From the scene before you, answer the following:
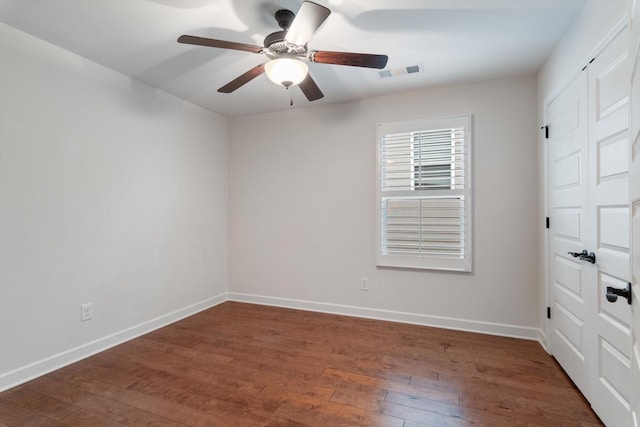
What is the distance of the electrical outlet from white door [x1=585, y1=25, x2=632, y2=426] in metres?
3.72

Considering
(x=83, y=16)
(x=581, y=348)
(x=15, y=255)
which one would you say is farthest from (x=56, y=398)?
(x=581, y=348)

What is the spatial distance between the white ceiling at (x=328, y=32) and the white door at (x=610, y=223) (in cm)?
67

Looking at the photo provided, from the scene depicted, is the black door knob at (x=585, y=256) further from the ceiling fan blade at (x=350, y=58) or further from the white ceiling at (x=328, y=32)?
the ceiling fan blade at (x=350, y=58)

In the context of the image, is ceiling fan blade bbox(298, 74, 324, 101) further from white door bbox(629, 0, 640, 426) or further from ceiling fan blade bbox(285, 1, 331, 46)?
white door bbox(629, 0, 640, 426)

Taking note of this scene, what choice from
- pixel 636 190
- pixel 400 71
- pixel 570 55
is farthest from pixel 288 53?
pixel 570 55

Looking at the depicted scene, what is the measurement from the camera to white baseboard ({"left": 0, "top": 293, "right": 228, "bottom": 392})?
2219 millimetres

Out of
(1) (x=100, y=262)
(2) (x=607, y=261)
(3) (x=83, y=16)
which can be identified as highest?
(3) (x=83, y=16)

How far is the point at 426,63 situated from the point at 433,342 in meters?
2.60

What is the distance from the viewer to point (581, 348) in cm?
206

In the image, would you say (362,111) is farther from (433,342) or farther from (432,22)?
(433,342)

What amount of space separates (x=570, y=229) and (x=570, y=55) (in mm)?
1255

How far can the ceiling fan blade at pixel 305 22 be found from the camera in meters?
1.55

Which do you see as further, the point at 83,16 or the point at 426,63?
the point at 426,63

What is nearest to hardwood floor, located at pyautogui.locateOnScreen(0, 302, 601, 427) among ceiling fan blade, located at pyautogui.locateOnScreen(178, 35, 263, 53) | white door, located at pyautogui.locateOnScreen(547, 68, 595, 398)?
white door, located at pyautogui.locateOnScreen(547, 68, 595, 398)
